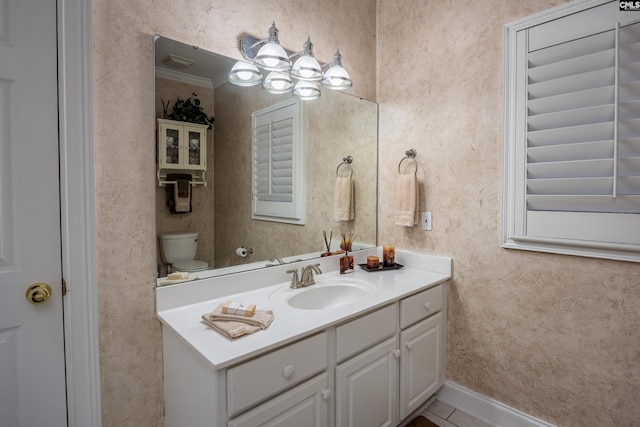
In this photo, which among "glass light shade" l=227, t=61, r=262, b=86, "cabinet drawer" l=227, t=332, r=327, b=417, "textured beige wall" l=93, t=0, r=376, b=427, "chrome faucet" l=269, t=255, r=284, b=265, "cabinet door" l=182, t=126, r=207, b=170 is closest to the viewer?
"cabinet drawer" l=227, t=332, r=327, b=417

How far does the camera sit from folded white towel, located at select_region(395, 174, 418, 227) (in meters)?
2.04

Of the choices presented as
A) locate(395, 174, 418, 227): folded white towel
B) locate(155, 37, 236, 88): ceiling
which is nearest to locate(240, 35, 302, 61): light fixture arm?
locate(155, 37, 236, 88): ceiling

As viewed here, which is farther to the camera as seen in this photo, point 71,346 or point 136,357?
point 136,357

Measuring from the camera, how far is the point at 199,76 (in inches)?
56.4

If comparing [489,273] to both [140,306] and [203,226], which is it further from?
[140,306]

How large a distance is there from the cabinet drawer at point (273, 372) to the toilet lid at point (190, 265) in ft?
1.93

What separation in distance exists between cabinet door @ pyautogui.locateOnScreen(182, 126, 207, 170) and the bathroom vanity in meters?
0.52

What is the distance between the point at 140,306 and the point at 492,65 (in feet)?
6.79

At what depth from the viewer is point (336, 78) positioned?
185 cm

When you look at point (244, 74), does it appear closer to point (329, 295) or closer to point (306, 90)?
point (306, 90)

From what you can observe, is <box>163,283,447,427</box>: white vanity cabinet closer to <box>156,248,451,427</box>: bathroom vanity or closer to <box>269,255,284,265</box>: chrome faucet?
<box>156,248,451,427</box>: bathroom vanity

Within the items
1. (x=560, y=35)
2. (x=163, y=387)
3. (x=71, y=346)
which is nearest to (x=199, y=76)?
(x=71, y=346)

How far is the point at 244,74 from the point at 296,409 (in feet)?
4.72

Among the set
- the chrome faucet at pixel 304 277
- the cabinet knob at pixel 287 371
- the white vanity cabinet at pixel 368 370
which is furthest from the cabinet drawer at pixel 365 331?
the chrome faucet at pixel 304 277
